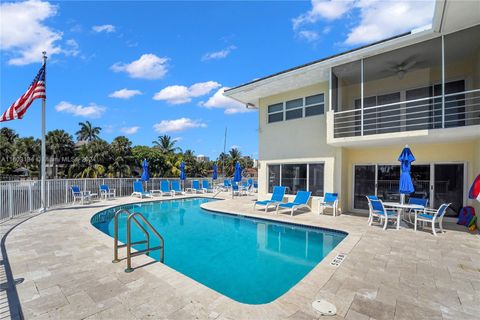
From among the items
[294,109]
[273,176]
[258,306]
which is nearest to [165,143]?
[273,176]

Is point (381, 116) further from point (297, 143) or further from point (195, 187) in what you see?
point (195, 187)

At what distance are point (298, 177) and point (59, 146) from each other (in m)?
37.2

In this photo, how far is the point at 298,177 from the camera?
1228 centimetres

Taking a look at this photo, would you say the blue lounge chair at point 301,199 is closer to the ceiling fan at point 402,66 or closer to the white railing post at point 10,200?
the ceiling fan at point 402,66

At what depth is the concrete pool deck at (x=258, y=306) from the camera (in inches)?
129

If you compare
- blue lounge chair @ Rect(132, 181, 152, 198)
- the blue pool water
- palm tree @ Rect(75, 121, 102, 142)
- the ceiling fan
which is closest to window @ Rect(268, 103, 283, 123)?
the ceiling fan

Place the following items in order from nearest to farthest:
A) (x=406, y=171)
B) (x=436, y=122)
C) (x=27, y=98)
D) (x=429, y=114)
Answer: (x=406, y=171) → (x=436, y=122) → (x=429, y=114) → (x=27, y=98)

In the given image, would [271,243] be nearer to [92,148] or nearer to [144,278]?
[144,278]

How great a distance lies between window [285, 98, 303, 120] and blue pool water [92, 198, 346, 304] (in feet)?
18.7

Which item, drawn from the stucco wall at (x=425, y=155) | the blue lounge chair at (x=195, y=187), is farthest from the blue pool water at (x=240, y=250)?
the blue lounge chair at (x=195, y=187)

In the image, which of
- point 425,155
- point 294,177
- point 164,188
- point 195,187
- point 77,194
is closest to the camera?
point 425,155

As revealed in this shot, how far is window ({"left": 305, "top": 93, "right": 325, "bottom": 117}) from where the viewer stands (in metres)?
11.5

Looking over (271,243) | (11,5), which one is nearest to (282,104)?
(271,243)

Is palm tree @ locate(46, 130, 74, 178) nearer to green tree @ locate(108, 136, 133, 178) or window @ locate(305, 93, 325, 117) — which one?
green tree @ locate(108, 136, 133, 178)
